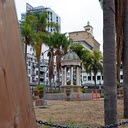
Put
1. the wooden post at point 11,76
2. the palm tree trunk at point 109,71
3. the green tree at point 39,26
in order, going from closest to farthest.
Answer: the wooden post at point 11,76 < the palm tree trunk at point 109,71 < the green tree at point 39,26

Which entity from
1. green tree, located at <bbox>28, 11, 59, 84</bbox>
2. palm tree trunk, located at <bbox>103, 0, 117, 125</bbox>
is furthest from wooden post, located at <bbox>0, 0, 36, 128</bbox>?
green tree, located at <bbox>28, 11, 59, 84</bbox>

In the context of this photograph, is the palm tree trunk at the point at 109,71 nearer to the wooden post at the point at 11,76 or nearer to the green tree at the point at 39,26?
the wooden post at the point at 11,76

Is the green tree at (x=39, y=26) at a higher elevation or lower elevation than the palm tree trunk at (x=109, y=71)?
higher

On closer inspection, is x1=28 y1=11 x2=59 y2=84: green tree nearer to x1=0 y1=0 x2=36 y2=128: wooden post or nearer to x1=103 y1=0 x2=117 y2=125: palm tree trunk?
x1=103 y1=0 x2=117 y2=125: palm tree trunk

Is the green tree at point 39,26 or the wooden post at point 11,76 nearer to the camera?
the wooden post at point 11,76

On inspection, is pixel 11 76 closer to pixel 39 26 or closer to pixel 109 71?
pixel 109 71

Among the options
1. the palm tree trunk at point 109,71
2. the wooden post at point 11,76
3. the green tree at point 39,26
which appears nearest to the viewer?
the wooden post at point 11,76

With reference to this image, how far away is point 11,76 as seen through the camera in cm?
99

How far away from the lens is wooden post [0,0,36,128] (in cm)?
93

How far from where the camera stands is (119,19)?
7.11 metres

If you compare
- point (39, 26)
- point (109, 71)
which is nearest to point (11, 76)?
point (109, 71)

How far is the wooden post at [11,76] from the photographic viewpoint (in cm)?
93

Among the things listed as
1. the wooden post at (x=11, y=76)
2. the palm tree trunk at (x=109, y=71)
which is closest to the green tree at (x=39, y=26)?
the palm tree trunk at (x=109, y=71)

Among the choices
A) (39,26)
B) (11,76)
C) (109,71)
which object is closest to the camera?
(11,76)
